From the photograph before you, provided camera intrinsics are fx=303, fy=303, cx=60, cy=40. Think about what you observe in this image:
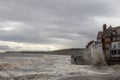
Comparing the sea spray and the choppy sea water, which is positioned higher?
the sea spray

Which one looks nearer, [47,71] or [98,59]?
[47,71]

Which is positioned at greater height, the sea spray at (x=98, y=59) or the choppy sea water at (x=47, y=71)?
the sea spray at (x=98, y=59)

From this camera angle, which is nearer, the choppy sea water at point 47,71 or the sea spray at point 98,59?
the choppy sea water at point 47,71

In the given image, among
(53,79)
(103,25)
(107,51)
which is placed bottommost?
(53,79)

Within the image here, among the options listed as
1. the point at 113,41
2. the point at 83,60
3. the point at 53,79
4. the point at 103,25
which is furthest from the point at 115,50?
the point at 53,79

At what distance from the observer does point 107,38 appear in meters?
90.9

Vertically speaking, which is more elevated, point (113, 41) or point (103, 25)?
point (103, 25)

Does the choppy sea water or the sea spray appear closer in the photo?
the choppy sea water

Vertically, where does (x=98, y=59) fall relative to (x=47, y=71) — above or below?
above

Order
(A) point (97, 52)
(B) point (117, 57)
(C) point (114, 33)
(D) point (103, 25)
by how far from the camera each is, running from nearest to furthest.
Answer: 1. (B) point (117, 57)
2. (A) point (97, 52)
3. (C) point (114, 33)
4. (D) point (103, 25)

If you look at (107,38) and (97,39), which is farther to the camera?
(97,39)

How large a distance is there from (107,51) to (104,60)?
11995 mm

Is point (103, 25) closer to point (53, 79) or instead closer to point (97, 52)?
point (97, 52)

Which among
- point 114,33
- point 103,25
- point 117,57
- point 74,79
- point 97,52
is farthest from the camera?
point 103,25
